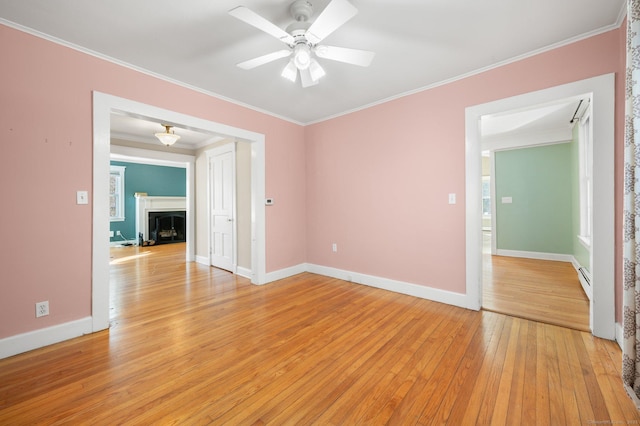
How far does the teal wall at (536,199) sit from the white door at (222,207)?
572cm

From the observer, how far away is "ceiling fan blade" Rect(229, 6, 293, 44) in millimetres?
1538

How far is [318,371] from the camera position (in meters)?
1.85

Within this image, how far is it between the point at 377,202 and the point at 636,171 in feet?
7.93

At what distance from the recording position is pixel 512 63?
8.59 ft

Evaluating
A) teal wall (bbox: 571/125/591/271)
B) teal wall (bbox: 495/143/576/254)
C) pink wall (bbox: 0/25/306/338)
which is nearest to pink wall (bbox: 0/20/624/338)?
pink wall (bbox: 0/25/306/338)

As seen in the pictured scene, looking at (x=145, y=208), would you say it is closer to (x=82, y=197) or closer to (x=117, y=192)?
(x=117, y=192)

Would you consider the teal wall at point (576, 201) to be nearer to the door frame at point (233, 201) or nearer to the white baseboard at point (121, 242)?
the door frame at point (233, 201)

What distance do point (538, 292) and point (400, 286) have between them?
1.77 meters

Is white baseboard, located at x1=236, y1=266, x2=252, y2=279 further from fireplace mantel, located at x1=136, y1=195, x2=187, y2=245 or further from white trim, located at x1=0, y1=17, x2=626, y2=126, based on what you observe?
fireplace mantel, located at x1=136, y1=195, x2=187, y2=245

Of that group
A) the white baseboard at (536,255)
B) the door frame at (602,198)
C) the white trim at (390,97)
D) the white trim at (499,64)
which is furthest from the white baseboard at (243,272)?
the white baseboard at (536,255)

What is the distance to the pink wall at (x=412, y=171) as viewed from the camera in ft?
8.02

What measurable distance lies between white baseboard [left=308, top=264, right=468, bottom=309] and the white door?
1650mm

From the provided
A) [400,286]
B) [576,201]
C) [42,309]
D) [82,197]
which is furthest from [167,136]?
[576,201]

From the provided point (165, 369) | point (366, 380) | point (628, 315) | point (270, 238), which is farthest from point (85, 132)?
point (628, 315)
